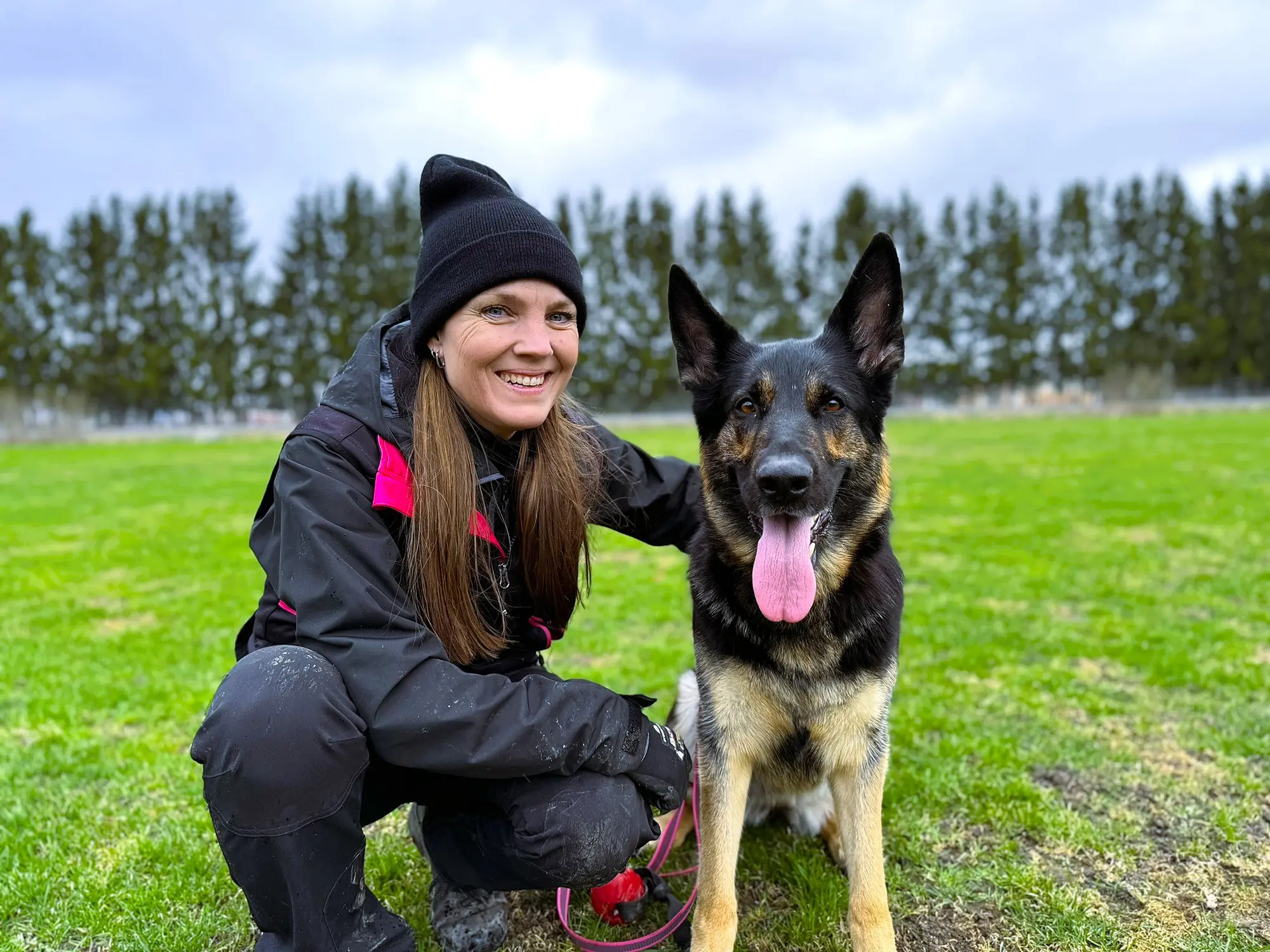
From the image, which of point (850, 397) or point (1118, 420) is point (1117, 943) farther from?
point (1118, 420)

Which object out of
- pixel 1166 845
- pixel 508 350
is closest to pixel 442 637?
pixel 508 350

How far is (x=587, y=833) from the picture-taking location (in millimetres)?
2209

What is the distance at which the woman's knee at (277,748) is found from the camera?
6.32 ft

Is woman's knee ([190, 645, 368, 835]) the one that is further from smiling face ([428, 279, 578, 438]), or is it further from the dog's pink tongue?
the dog's pink tongue

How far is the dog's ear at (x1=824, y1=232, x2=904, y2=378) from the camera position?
263cm

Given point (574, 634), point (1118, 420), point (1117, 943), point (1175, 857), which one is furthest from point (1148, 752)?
point (1118, 420)

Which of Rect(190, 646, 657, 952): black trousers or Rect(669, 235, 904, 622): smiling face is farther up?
Rect(669, 235, 904, 622): smiling face

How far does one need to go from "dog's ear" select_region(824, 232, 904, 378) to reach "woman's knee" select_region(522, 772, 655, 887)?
5.50 feet

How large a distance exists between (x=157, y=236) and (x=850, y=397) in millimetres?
55837

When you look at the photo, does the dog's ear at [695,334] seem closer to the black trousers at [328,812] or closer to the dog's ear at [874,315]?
the dog's ear at [874,315]

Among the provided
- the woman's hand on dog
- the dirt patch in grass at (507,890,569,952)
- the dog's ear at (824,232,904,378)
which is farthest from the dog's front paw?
the dog's ear at (824,232,904,378)

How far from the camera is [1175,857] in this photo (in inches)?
112

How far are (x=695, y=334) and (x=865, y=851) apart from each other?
1824 millimetres

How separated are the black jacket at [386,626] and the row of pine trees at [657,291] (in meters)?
44.1
